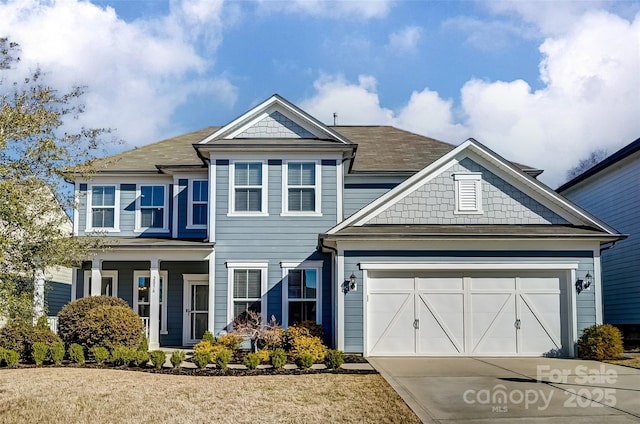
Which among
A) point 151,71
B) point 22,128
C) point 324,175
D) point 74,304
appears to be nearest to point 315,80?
point 324,175

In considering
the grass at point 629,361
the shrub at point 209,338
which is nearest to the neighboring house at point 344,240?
the shrub at point 209,338

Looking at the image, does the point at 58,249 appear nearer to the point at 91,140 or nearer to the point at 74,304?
the point at 91,140

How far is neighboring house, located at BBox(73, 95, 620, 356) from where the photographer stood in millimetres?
16469

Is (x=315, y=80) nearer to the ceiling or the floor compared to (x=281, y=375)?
nearer to the ceiling

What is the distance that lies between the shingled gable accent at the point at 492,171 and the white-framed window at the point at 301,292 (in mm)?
2606

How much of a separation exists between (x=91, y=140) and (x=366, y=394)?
7195 millimetres

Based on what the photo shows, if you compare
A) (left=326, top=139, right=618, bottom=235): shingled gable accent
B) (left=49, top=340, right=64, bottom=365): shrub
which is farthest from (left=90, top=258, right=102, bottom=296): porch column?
(left=326, top=139, right=618, bottom=235): shingled gable accent

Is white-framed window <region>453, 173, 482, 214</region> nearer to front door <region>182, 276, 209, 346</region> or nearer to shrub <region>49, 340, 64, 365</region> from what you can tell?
front door <region>182, 276, 209, 346</region>

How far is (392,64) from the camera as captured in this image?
1662 centimetres

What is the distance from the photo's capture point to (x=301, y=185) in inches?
747

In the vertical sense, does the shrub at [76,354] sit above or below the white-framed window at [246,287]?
below

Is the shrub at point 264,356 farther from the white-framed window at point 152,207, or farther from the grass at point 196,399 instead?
the white-framed window at point 152,207

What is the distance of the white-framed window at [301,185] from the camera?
18.9m

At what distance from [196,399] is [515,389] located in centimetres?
531
